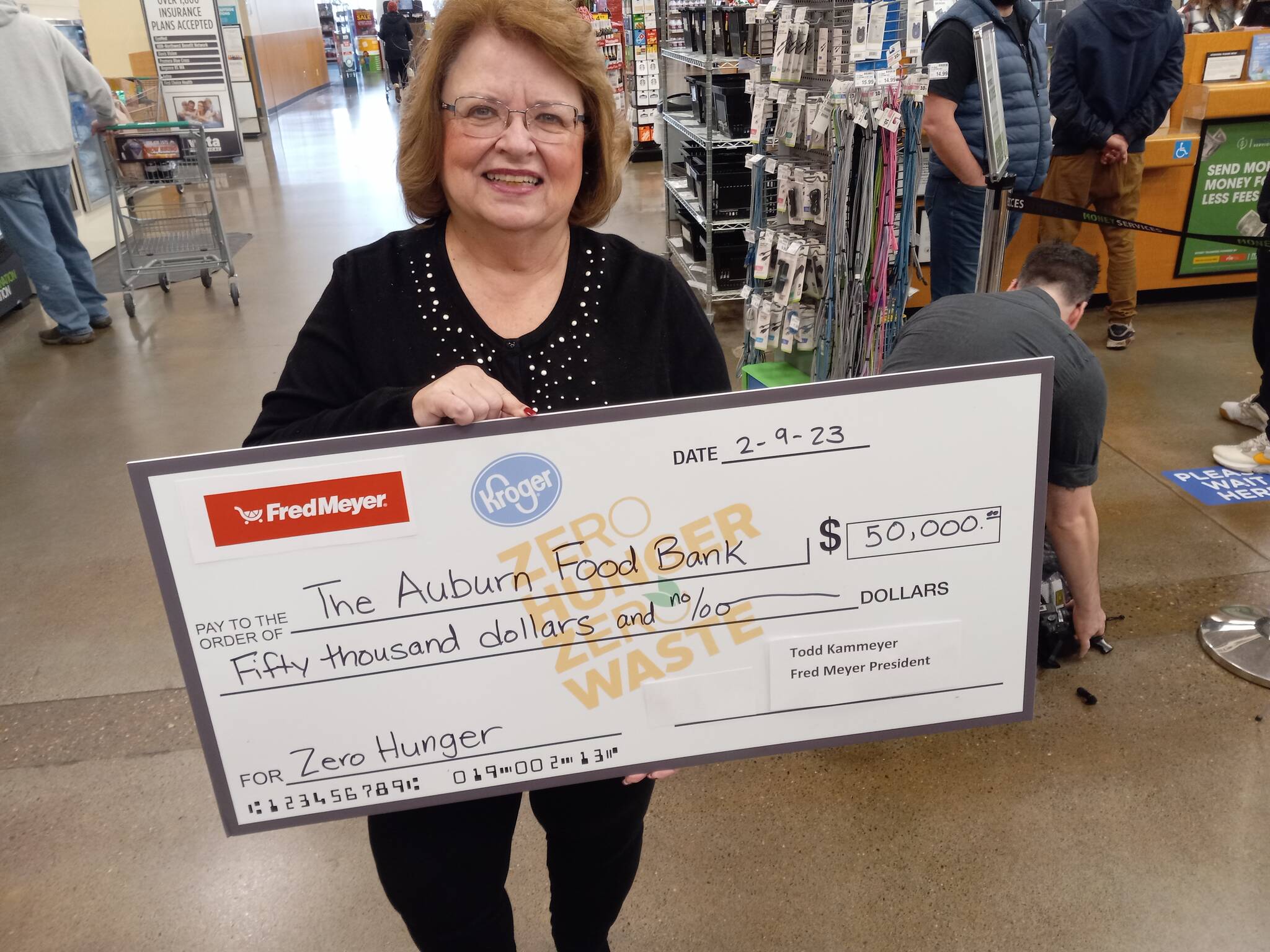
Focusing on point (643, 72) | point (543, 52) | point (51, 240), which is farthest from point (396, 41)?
point (543, 52)

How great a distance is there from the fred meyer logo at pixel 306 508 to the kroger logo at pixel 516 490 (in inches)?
3.4

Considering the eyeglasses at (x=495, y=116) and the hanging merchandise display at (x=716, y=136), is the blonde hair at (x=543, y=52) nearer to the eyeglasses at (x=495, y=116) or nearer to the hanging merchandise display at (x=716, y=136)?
the eyeglasses at (x=495, y=116)

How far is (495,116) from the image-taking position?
1.18 meters

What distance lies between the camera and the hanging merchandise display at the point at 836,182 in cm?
301

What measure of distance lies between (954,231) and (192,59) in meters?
10.3

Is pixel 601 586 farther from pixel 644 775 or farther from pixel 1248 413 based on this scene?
pixel 1248 413

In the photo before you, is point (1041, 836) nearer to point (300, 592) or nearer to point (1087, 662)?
point (1087, 662)

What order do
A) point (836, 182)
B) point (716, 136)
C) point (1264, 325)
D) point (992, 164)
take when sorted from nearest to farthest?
1. point (992, 164)
2. point (836, 182)
3. point (1264, 325)
4. point (716, 136)

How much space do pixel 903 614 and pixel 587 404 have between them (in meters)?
0.49

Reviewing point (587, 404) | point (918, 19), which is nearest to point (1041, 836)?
point (587, 404)

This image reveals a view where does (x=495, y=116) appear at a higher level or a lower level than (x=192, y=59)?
lower

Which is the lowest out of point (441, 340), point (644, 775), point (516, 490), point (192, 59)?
point (644, 775)

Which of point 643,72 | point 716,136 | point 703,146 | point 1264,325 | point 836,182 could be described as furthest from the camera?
point 643,72

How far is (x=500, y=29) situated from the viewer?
116cm
